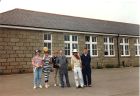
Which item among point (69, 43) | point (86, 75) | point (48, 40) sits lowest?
point (86, 75)

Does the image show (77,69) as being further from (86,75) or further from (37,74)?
(37,74)

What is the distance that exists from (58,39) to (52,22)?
2066 mm

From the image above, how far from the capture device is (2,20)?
24422 mm

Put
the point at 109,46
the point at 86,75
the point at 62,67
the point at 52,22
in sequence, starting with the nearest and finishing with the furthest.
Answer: the point at 62,67 < the point at 86,75 < the point at 52,22 < the point at 109,46

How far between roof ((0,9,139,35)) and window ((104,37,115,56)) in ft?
2.57

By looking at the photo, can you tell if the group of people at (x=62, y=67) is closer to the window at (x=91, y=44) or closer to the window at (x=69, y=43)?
the window at (x=69, y=43)

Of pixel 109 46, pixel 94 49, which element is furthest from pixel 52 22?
pixel 109 46

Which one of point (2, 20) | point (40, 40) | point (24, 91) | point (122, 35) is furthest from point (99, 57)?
point (24, 91)

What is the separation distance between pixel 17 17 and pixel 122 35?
12233 millimetres

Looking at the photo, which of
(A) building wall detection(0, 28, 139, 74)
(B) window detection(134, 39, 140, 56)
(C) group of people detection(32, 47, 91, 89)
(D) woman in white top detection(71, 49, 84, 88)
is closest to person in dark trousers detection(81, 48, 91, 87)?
(C) group of people detection(32, 47, 91, 89)

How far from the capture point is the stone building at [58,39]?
951 inches

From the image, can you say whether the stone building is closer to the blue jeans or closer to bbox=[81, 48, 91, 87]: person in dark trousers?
the blue jeans

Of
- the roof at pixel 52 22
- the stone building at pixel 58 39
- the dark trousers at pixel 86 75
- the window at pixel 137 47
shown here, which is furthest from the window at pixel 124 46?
the dark trousers at pixel 86 75

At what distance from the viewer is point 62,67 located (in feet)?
49.5
